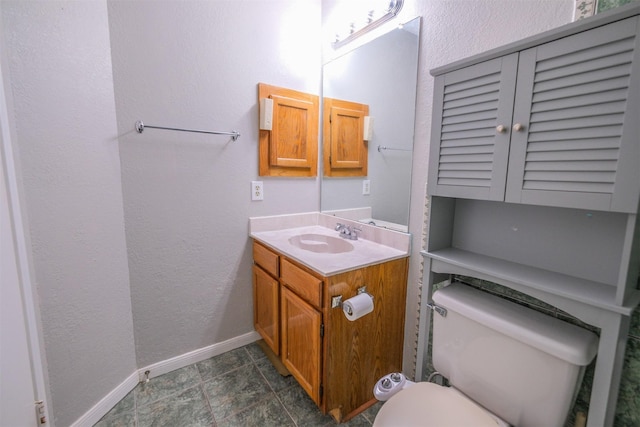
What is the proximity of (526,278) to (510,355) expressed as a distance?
268 mm

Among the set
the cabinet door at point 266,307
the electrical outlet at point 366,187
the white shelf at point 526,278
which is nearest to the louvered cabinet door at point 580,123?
the white shelf at point 526,278

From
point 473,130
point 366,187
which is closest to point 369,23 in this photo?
point 366,187

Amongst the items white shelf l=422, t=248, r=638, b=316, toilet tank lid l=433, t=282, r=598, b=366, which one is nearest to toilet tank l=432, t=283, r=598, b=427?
toilet tank lid l=433, t=282, r=598, b=366

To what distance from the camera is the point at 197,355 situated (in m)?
1.87

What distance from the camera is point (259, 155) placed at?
192cm

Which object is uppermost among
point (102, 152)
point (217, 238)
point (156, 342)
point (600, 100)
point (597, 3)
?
point (597, 3)

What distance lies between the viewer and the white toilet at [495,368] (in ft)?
2.84

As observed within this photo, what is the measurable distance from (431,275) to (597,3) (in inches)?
41.6

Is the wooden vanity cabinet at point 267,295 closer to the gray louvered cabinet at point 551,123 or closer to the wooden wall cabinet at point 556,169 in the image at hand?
the wooden wall cabinet at point 556,169

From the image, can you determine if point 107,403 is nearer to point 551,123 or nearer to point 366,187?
point 366,187

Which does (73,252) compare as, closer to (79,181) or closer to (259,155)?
(79,181)

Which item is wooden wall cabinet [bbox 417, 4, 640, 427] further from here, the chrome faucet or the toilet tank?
the chrome faucet

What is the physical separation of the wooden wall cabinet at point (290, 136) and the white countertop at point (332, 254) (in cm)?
44

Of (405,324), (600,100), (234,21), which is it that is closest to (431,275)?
(405,324)
